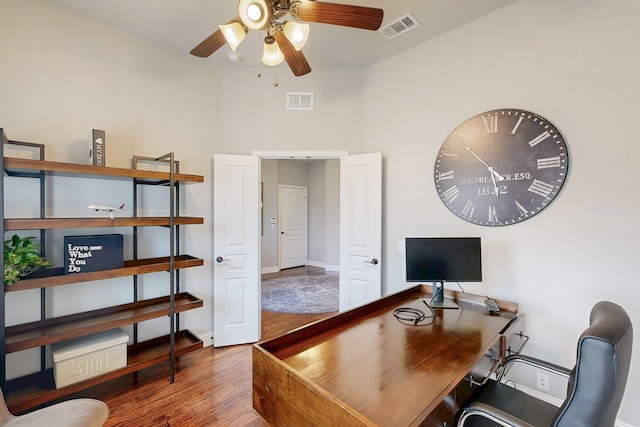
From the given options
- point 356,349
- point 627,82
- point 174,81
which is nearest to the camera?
point 356,349

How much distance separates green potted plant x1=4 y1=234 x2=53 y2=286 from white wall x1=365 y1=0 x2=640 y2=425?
3.11 m

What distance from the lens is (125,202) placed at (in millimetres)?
2566

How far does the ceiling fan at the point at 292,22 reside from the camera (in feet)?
4.95

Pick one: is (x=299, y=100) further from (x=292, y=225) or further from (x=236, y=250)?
(x=292, y=225)

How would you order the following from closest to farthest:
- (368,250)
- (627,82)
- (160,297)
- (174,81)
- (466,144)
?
1. (627,82)
2. (466,144)
3. (160,297)
4. (174,81)
5. (368,250)

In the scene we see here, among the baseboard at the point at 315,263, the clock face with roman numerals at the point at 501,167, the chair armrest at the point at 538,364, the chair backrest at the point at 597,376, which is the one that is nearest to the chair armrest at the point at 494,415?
the chair backrest at the point at 597,376

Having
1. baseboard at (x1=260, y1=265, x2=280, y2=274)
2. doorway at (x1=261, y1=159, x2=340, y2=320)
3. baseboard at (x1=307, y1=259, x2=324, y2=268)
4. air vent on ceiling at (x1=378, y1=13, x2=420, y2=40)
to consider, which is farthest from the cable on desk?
baseboard at (x1=307, y1=259, x2=324, y2=268)

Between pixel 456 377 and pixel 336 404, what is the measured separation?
0.58 meters

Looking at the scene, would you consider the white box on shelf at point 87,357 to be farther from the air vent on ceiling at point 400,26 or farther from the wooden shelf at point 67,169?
the air vent on ceiling at point 400,26

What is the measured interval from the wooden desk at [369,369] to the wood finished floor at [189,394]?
1.01 meters

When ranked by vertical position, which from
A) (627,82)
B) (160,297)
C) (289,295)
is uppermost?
(627,82)

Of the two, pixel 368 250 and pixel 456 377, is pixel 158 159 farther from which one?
pixel 456 377

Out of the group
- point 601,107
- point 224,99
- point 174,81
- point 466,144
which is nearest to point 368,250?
point 466,144

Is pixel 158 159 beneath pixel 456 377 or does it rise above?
above
